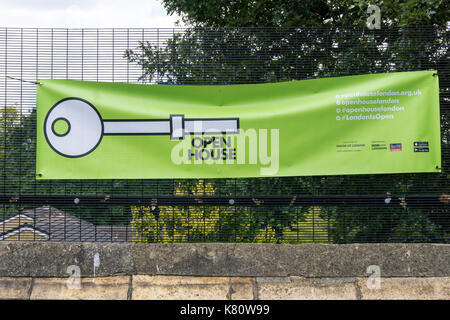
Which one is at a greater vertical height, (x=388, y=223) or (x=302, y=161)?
(x=302, y=161)

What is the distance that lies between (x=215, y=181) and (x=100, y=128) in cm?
152

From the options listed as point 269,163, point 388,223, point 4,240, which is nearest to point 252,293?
point 269,163

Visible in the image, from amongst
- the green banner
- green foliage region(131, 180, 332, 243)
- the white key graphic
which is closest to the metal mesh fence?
green foliage region(131, 180, 332, 243)

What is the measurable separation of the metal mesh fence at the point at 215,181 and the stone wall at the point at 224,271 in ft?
0.69

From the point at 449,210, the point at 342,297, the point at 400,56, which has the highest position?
the point at 400,56

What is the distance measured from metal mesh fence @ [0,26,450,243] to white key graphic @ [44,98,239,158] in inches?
14.2

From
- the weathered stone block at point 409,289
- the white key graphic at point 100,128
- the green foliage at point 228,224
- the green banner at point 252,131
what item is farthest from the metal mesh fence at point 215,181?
the weathered stone block at point 409,289

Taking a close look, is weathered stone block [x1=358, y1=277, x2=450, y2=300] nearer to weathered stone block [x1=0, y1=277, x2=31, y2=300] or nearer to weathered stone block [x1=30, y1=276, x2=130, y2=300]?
weathered stone block [x1=30, y1=276, x2=130, y2=300]

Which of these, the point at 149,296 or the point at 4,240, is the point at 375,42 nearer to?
the point at 149,296

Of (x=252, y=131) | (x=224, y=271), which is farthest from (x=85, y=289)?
(x=252, y=131)

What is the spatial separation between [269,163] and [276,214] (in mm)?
646

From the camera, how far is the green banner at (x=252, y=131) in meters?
4.77

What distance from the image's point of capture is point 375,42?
16.4ft

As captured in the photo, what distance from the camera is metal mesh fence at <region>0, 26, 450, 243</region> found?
4.87 metres
